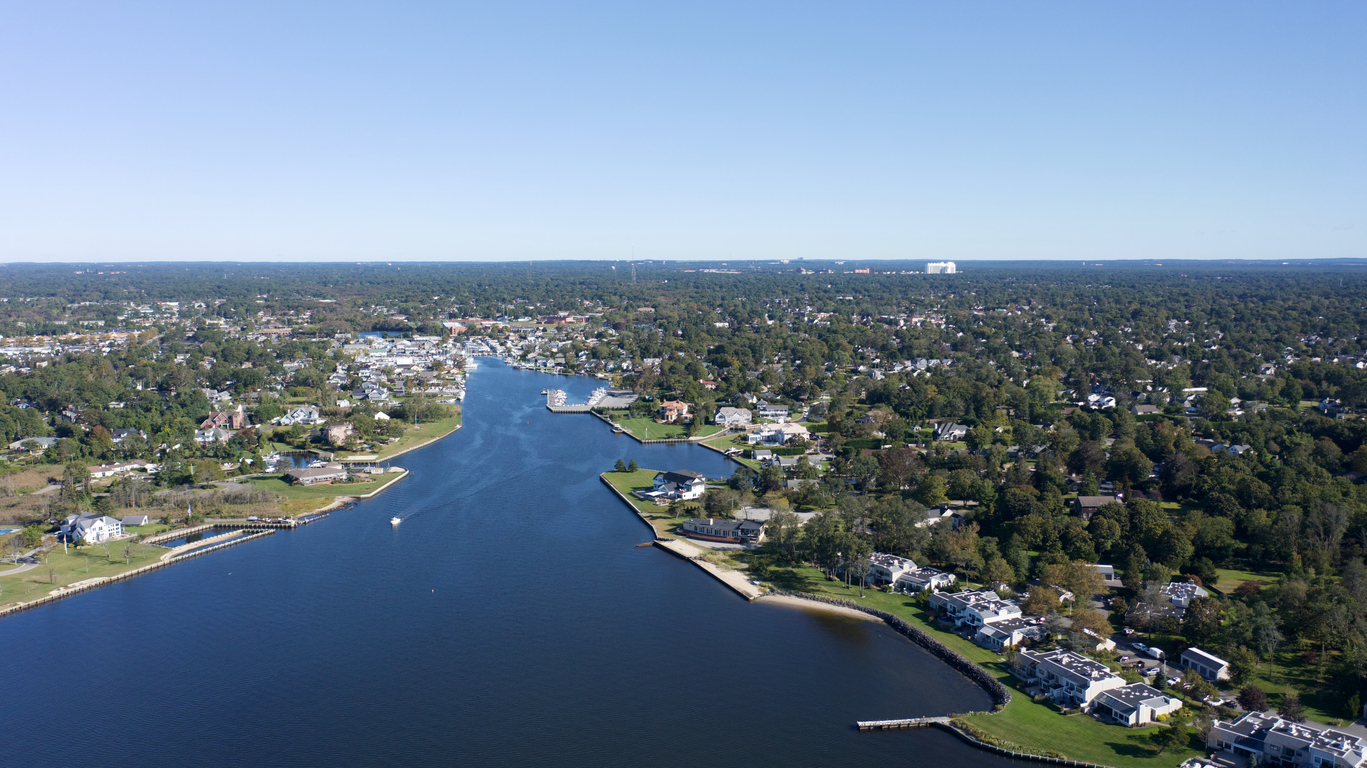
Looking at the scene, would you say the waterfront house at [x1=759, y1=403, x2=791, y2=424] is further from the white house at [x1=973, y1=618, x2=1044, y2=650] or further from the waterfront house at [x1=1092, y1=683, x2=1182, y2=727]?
the waterfront house at [x1=1092, y1=683, x2=1182, y2=727]

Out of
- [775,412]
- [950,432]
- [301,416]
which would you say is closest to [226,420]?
[301,416]

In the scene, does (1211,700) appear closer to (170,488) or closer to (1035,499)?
(1035,499)

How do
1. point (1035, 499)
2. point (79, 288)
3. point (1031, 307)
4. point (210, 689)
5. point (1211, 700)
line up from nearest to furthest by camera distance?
1. point (1211, 700)
2. point (210, 689)
3. point (1035, 499)
4. point (1031, 307)
5. point (79, 288)

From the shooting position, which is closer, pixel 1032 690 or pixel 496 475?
pixel 1032 690

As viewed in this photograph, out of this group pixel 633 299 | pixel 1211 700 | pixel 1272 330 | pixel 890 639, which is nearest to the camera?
pixel 1211 700

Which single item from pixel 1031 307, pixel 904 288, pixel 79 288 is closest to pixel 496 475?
pixel 1031 307

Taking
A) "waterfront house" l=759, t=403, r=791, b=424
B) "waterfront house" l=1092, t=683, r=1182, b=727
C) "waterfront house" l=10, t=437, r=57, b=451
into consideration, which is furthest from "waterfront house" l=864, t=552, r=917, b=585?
"waterfront house" l=10, t=437, r=57, b=451
